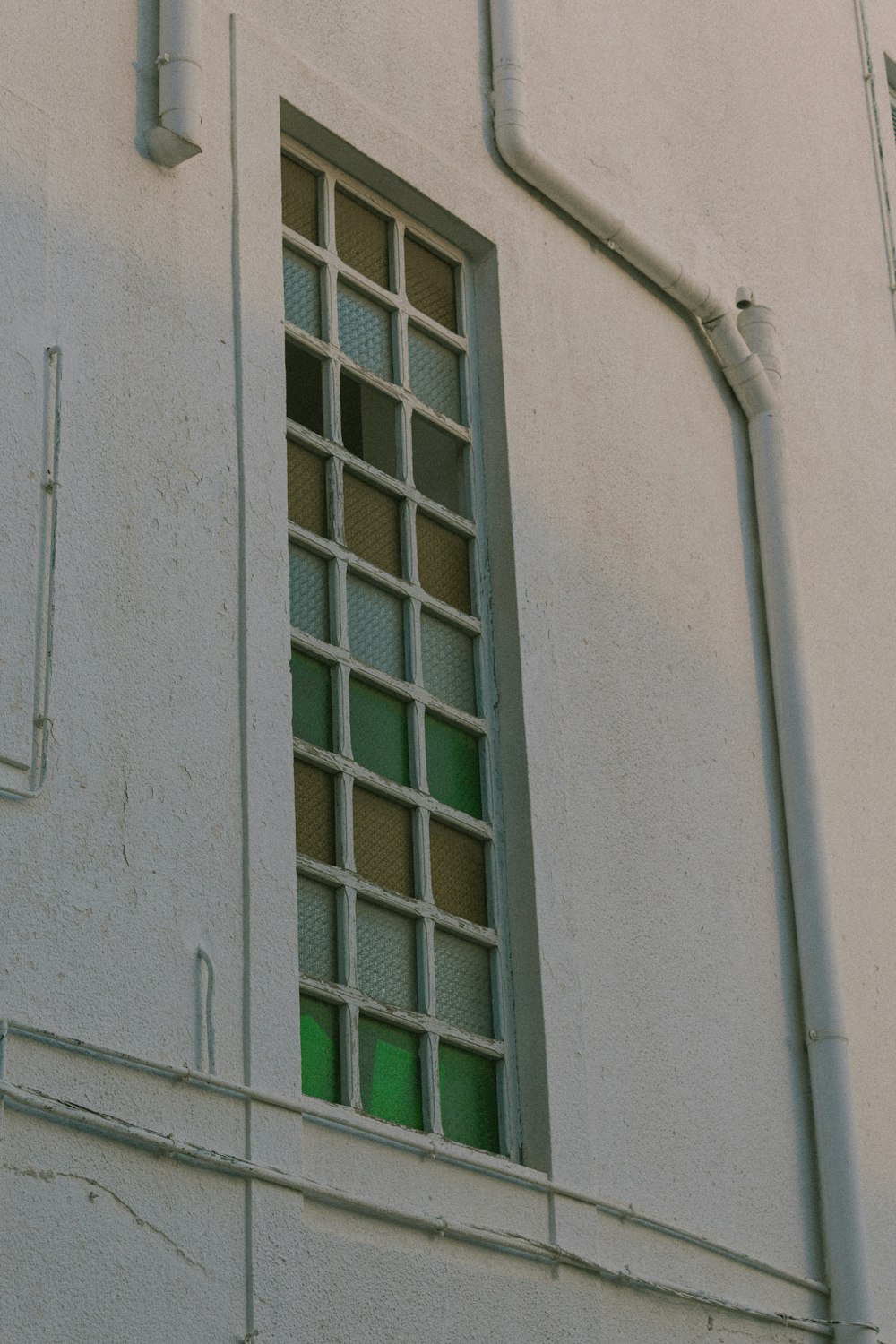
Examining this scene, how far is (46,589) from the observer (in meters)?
5.95

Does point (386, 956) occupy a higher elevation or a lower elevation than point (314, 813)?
lower

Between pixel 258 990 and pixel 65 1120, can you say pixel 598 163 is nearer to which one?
pixel 258 990

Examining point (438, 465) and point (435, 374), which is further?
point (435, 374)

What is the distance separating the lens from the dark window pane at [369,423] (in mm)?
7551

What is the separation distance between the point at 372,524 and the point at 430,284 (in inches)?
45.0

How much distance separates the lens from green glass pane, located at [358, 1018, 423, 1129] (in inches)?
262

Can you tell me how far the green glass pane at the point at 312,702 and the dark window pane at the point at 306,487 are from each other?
1.61 ft

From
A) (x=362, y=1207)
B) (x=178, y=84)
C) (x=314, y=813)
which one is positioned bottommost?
(x=362, y=1207)

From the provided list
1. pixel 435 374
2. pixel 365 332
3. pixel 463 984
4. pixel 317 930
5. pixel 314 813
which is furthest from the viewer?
pixel 435 374

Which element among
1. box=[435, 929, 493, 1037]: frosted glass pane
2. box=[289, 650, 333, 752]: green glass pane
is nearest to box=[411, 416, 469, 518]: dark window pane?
box=[289, 650, 333, 752]: green glass pane

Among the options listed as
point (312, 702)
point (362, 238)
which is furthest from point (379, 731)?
point (362, 238)

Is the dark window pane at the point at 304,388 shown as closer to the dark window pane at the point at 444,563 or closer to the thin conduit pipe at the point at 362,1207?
the dark window pane at the point at 444,563

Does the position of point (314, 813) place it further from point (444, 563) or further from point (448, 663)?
point (444, 563)

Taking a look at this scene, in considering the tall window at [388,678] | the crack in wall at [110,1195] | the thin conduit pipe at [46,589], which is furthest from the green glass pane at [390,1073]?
the thin conduit pipe at [46,589]
